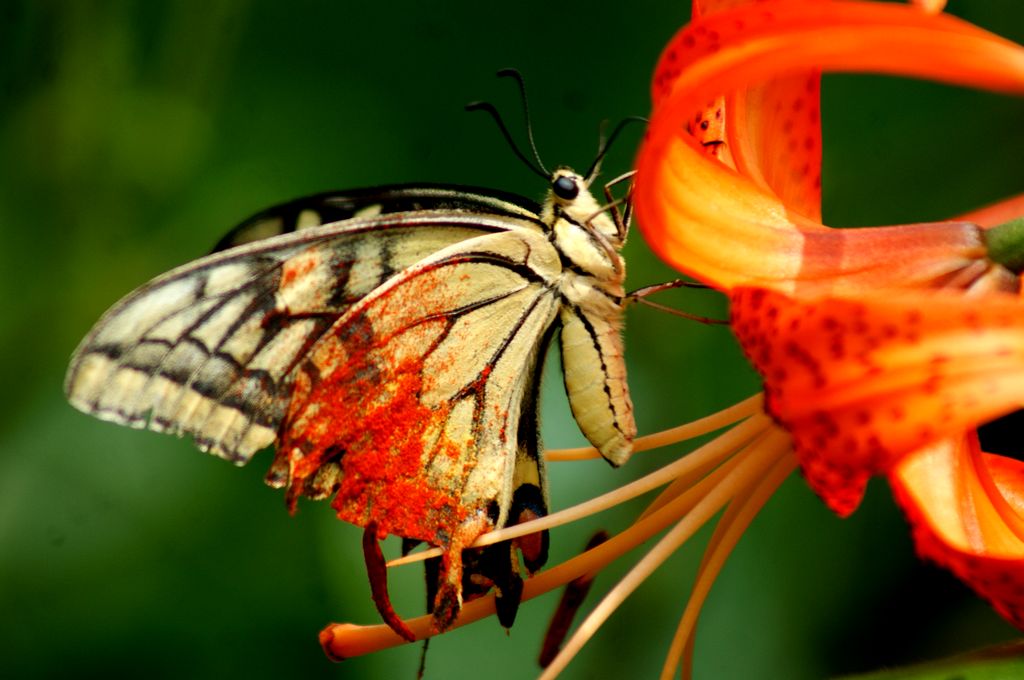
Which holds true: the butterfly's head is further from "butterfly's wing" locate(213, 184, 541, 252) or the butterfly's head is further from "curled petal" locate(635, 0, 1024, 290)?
"curled petal" locate(635, 0, 1024, 290)

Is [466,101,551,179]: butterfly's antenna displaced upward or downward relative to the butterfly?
upward

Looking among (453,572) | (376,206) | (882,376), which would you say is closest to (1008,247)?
(882,376)

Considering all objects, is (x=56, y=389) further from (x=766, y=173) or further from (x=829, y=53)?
(x=829, y=53)

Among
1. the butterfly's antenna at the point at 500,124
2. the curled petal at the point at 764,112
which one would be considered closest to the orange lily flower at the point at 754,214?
the curled petal at the point at 764,112

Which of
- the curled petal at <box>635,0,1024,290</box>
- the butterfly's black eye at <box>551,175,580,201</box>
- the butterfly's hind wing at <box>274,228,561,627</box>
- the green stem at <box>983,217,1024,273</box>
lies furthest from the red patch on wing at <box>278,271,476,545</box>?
the green stem at <box>983,217,1024,273</box>

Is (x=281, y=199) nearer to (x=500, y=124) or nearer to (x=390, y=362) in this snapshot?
(x=500, y=124)

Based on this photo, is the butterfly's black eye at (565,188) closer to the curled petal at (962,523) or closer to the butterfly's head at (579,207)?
the butterfly's head at (579,207)
